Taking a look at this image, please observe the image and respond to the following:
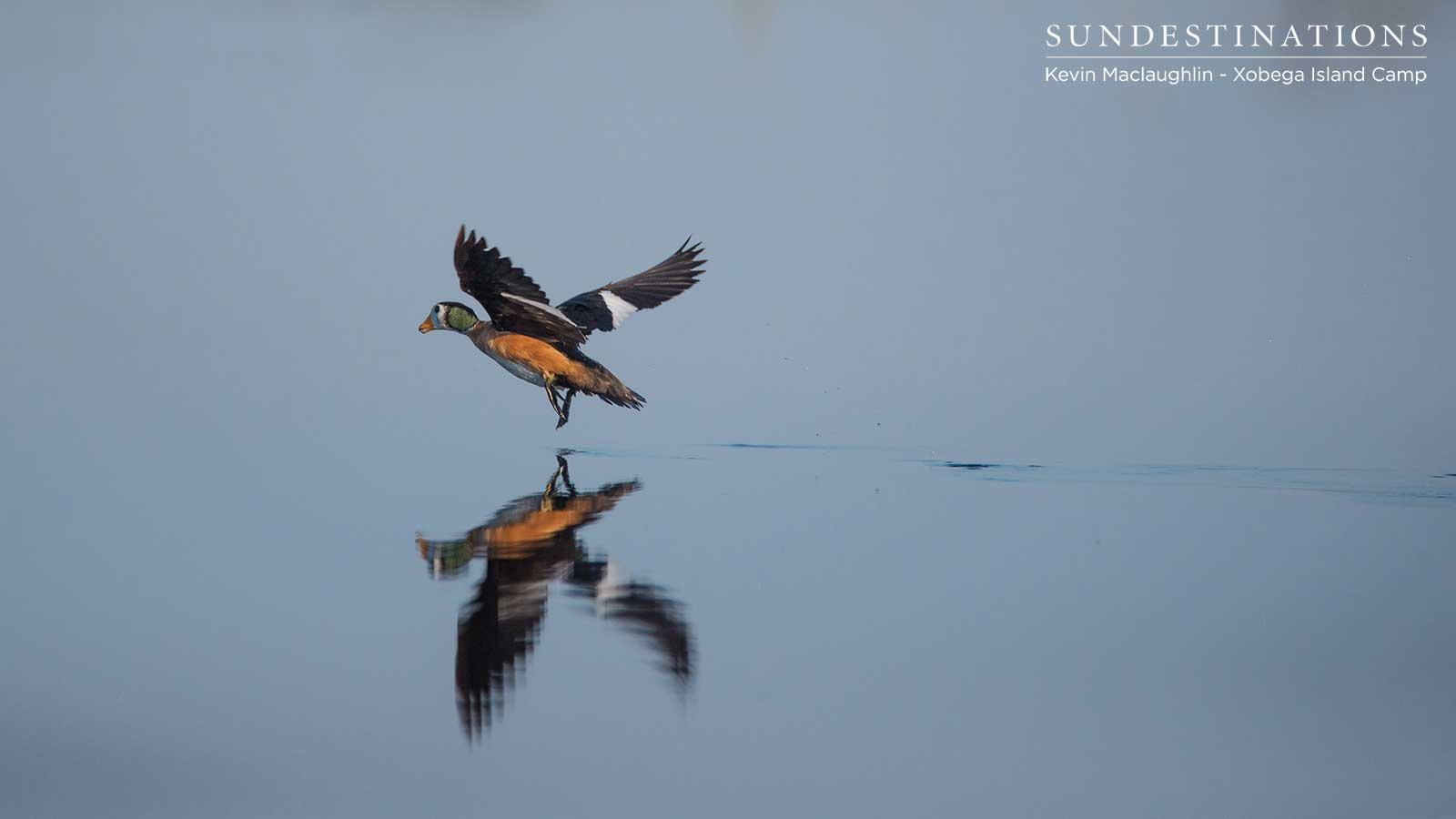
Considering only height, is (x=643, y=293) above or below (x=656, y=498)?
above

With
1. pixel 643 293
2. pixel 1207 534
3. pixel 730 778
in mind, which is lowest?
pixel 730 778

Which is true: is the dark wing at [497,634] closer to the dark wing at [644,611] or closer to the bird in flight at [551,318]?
the dark wing at [644,611]

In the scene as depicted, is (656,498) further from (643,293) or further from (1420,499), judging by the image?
(1420,499)

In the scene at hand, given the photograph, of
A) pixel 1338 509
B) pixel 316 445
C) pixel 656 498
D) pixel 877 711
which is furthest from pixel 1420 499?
pixel 316 445

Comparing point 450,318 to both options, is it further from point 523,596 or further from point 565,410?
point 523,596

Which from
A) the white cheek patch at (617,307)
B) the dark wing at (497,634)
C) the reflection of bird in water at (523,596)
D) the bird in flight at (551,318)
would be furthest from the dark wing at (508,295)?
the dark wing at (497,634)

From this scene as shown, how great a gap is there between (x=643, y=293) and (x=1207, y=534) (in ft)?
18.5

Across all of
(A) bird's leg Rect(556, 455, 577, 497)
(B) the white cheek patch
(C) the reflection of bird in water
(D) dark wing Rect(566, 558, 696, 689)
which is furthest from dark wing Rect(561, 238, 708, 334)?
(D) dark wing Rect(566, 558, 696, 689)

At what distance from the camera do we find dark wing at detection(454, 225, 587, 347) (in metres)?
10.4

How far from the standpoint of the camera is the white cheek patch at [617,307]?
12.1m

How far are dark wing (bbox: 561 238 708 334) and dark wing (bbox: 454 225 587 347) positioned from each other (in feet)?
0.76

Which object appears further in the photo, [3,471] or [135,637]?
[3,471]

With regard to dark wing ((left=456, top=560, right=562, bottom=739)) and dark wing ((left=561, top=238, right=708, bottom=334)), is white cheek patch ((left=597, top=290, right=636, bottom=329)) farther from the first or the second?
dark wing ((left=456, top=560, right=562, bottom=739))

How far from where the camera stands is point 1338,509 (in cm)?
915
